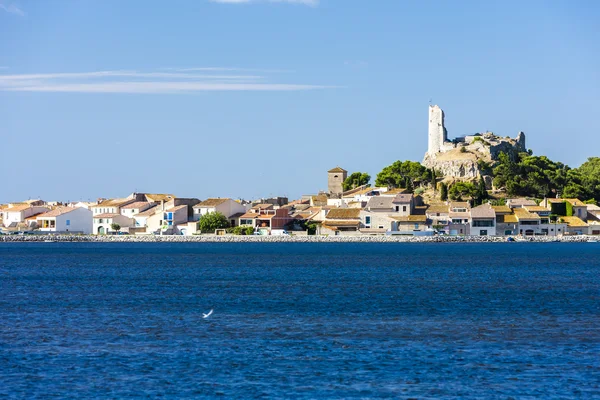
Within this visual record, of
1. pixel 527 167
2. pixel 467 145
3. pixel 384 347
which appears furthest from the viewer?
pixel 467 145

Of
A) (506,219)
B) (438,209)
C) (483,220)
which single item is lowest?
(483,220)

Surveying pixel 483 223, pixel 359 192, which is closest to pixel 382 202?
pixel 483 223

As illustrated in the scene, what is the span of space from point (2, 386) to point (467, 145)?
10085cm

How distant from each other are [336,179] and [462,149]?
57.1 ft

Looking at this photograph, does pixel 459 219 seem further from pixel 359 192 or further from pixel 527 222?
pixel 359 192

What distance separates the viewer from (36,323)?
23.9 meters

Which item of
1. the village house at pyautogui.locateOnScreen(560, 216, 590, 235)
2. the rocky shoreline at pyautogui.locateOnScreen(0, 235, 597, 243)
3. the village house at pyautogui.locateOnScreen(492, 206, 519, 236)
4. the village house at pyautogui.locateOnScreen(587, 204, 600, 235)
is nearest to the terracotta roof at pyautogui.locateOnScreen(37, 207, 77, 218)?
the rocky shoreline at pyautogui.locateOnScreen(0, 235, 597, 243)

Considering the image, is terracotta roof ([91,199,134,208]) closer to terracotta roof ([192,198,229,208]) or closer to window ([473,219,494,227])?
terracotta roof ([192,198,229,208])

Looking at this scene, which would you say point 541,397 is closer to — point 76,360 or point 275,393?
point 275,393

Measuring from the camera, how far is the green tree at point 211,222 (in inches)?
3649

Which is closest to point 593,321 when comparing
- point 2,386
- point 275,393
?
point 275,393

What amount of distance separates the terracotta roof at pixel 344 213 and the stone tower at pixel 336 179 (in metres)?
22.5

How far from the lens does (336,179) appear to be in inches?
4577

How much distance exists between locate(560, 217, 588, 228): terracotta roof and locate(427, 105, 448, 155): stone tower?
2609 centimetres
